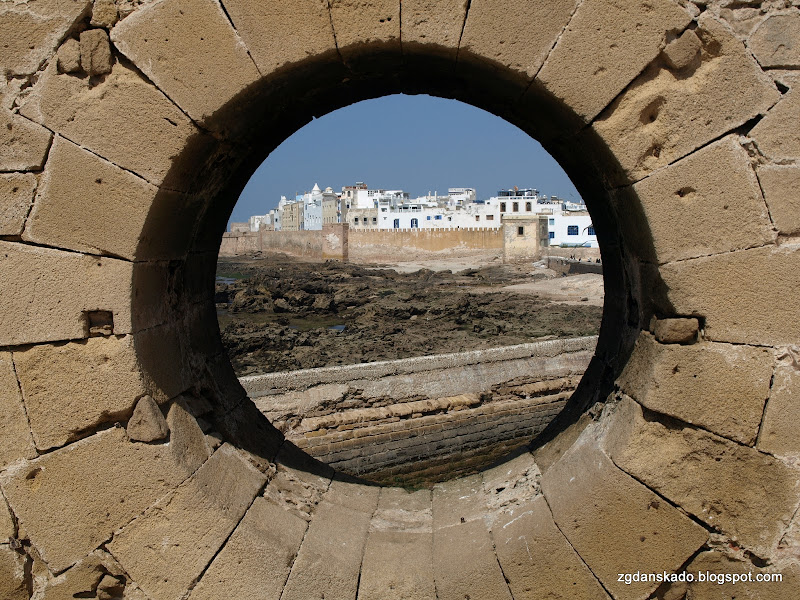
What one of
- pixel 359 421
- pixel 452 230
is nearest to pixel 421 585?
pixel 359 421

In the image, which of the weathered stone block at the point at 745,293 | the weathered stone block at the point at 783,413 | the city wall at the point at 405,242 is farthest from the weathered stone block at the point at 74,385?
the city wall at the point at 405,242

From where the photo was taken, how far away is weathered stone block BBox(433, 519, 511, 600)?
254 centimetres

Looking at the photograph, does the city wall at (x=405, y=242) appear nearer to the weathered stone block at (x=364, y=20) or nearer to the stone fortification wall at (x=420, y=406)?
the stone fortification wall at (x=420, y=406)

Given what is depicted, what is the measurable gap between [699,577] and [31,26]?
134 inches

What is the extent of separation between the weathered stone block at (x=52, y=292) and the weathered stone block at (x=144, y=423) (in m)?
0.32

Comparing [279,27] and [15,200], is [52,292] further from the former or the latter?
[279,27]

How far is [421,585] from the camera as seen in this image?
2602 mm

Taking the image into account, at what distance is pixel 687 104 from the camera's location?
2336mm

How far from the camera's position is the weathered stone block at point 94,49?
7.77ft

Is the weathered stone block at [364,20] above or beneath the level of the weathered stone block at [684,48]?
above

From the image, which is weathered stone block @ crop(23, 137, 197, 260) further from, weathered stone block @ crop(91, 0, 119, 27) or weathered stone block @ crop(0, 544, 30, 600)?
weathered stone block @ crop(0, 544, 30, 600)

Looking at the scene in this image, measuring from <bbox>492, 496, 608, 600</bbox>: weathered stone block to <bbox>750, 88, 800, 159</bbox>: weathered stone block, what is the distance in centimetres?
170

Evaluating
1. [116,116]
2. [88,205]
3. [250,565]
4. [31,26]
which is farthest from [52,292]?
[250,565]

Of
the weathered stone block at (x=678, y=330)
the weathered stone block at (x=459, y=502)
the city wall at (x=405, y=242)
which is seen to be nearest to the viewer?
the weathered stone block at (x=678, y=330)
